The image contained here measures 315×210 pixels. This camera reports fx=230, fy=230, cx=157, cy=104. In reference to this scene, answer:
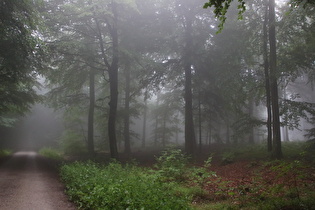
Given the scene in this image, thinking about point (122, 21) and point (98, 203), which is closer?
point (98, 203)

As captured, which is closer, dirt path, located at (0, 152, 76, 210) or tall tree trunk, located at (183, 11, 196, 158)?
dirt path, located at (0, 152, 76, 210)

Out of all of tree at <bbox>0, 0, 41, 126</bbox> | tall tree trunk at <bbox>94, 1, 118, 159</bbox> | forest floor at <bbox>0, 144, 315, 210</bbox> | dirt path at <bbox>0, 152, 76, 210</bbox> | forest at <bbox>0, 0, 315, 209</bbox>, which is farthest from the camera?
tall tree trunk at <bbox>94, 1, 118, 159</bbox>

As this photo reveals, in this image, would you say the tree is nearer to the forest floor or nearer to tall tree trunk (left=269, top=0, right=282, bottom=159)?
the forest floor

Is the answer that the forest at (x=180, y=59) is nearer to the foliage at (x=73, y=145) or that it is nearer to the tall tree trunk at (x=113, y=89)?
the tall tree trunk at (x=113, y=89)

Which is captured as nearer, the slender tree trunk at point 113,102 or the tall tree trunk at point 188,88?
the slender tree trunk at point 113,102

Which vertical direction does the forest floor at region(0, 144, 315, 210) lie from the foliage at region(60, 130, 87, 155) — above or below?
below

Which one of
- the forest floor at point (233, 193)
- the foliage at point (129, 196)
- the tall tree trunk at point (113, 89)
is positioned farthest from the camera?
the tall tree trunk at point (113, 89)

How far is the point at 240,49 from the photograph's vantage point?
13.4 meters

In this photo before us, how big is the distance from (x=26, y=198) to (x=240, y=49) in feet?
41.1

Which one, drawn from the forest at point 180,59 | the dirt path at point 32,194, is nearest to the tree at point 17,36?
the forest at point 180,59

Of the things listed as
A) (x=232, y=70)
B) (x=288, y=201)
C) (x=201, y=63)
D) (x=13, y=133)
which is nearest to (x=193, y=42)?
(x=201, y=63)

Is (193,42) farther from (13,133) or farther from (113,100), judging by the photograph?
(13,133)

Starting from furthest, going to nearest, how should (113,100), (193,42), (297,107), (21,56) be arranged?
(193,42) < (113,100) < (297,107) < (21,56)

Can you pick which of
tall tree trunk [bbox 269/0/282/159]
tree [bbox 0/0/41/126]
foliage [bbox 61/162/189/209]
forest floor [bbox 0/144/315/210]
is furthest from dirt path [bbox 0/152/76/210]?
tall tree trunk [bbox 269/0/282/159]
